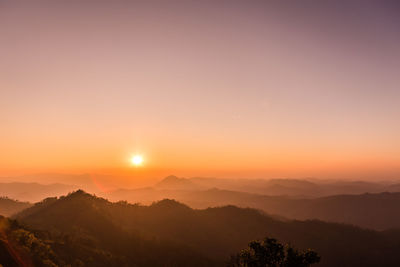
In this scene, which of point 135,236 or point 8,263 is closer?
point 8,263

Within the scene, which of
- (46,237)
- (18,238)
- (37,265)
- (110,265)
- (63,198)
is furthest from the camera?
(63,198)

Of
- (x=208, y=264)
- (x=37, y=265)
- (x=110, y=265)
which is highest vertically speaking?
(x=37, y=265)

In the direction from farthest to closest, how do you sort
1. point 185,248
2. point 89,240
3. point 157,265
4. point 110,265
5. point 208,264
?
point 185,248 → point 208,264 → point 157,265 → point 89,240 → point 110,265

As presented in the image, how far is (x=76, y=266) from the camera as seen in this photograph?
300 ft

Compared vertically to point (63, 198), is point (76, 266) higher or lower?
lower

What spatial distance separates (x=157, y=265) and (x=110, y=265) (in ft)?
108

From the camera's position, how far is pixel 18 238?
77.4 metres

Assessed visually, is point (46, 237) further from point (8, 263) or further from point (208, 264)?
point (208, 264)

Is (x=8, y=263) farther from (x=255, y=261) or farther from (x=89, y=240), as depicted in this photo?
(x=89, y=240)

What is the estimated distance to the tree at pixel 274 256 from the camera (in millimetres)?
46469

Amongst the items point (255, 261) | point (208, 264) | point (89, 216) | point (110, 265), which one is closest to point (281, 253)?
point (255, 261)

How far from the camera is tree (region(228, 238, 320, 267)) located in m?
46.5

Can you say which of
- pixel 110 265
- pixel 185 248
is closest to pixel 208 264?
pixel 185 248

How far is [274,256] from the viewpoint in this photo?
48.0 metres
